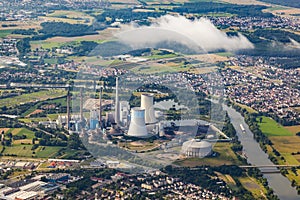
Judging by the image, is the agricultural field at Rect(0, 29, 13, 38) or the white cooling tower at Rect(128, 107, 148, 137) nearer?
the white cooling tower at Rect(128, 107, 148, 137)

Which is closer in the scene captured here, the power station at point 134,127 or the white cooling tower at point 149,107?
the power station at point 134,127

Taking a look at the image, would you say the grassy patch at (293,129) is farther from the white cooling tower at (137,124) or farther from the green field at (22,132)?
the green field at (22,132)

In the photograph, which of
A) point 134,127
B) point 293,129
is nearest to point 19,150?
point 134,127

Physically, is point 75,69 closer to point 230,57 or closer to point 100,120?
point 230,57

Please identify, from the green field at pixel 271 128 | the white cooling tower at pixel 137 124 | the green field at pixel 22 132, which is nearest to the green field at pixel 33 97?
the green field at pixel 22 132

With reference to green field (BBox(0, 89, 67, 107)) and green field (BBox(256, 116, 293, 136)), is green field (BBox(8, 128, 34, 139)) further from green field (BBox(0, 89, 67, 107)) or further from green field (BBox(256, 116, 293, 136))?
green field (BBox(256, 116, 293, 136))

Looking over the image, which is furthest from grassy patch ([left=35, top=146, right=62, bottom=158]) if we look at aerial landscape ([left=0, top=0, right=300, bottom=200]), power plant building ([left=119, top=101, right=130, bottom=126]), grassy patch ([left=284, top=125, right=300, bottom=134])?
grassy patch ([left=284, top=125, right=300, bottom=134])

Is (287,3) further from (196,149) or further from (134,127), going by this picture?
(196,149)
